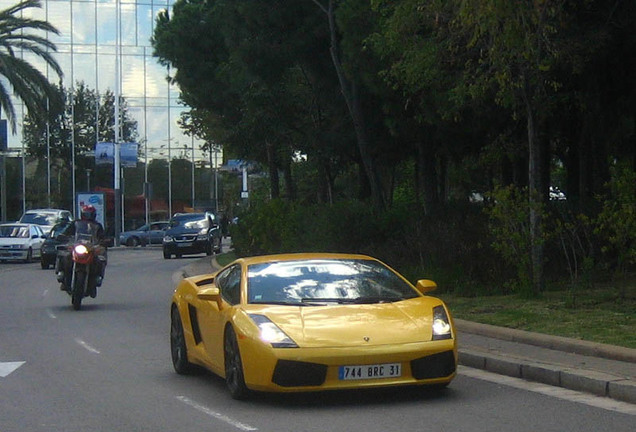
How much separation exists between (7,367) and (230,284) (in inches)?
136

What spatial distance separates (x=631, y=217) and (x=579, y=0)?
386 centimetres

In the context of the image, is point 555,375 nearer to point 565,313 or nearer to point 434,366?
point 434,366

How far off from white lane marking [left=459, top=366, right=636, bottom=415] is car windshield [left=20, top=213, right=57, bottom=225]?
44116 mm

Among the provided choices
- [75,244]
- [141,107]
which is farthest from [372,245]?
[141,107]

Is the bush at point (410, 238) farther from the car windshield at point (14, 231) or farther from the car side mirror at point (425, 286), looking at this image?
the car windshield at point (14, 231)

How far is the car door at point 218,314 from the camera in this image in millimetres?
10297

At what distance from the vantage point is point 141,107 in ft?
230

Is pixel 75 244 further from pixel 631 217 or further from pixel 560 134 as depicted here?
pixel 560 134

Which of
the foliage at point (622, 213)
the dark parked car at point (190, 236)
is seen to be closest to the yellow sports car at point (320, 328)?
the foliage at point (622, 213)

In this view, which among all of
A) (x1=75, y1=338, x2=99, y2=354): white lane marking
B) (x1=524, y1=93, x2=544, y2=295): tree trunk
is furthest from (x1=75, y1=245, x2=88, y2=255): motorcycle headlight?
(x1=524, y1=93, x2=544, y2=295): tree trunk

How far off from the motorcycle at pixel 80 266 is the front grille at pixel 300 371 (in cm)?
1172

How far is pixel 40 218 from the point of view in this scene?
177ft

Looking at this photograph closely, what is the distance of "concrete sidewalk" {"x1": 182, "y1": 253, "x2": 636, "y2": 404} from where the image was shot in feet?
32.3

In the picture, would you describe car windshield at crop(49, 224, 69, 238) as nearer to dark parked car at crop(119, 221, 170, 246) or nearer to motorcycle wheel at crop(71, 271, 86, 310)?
motorcycle wheel at crop(71, 271, 86, 310)
